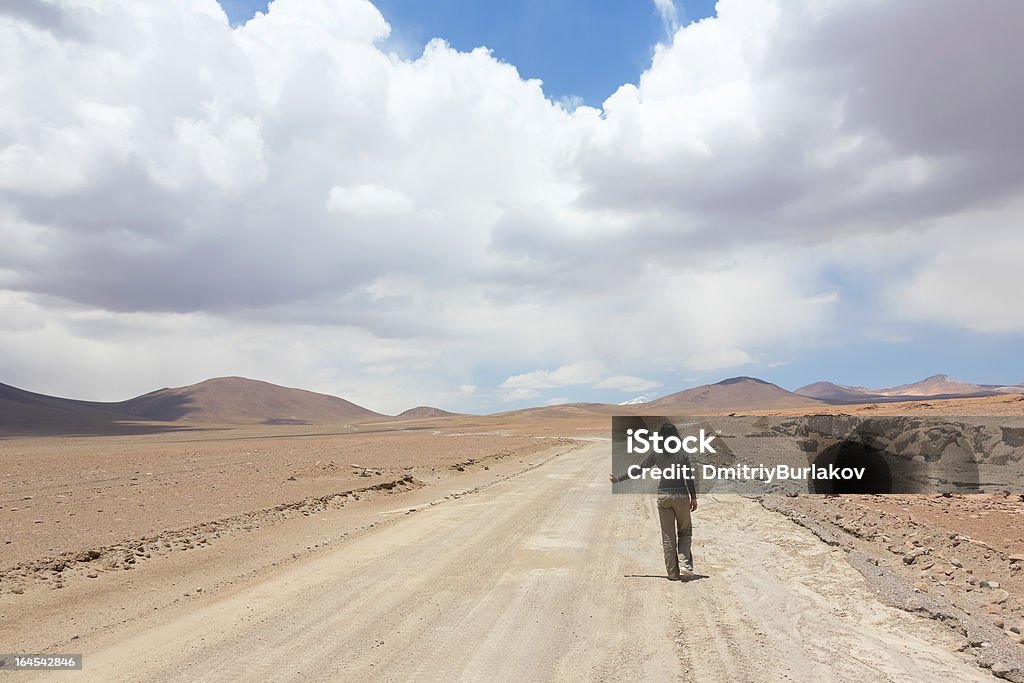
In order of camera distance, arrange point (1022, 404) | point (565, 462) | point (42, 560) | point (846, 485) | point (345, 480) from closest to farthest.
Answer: point (42, 560) < point (846, 485) < point (345, 480) < point (565, 462) < point (1022, 404)

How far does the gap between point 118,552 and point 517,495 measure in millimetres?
10683

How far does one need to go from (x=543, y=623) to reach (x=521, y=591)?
145 cm

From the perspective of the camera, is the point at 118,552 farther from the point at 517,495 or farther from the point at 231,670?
the point at 517,495

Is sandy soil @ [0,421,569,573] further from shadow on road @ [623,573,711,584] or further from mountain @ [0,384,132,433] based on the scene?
mountain @ [0,384,132,433]

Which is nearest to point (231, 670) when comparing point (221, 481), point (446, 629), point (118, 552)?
point (446, 629)

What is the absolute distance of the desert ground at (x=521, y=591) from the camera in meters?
6.61

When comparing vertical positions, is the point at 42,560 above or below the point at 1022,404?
below

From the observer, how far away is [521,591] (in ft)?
30.1

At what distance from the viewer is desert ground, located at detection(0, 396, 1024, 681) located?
21.7ft

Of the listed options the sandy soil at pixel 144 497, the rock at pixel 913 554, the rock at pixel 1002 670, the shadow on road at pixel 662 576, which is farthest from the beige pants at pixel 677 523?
the sandy soil at pixel 144 497

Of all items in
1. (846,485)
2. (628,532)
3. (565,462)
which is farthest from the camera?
(565,462)

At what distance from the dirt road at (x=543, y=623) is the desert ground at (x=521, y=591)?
4 centimetres

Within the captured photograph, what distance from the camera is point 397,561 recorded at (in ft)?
36.7

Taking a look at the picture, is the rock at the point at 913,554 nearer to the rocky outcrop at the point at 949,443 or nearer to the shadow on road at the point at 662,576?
the shadow on road at the point at 662,576
